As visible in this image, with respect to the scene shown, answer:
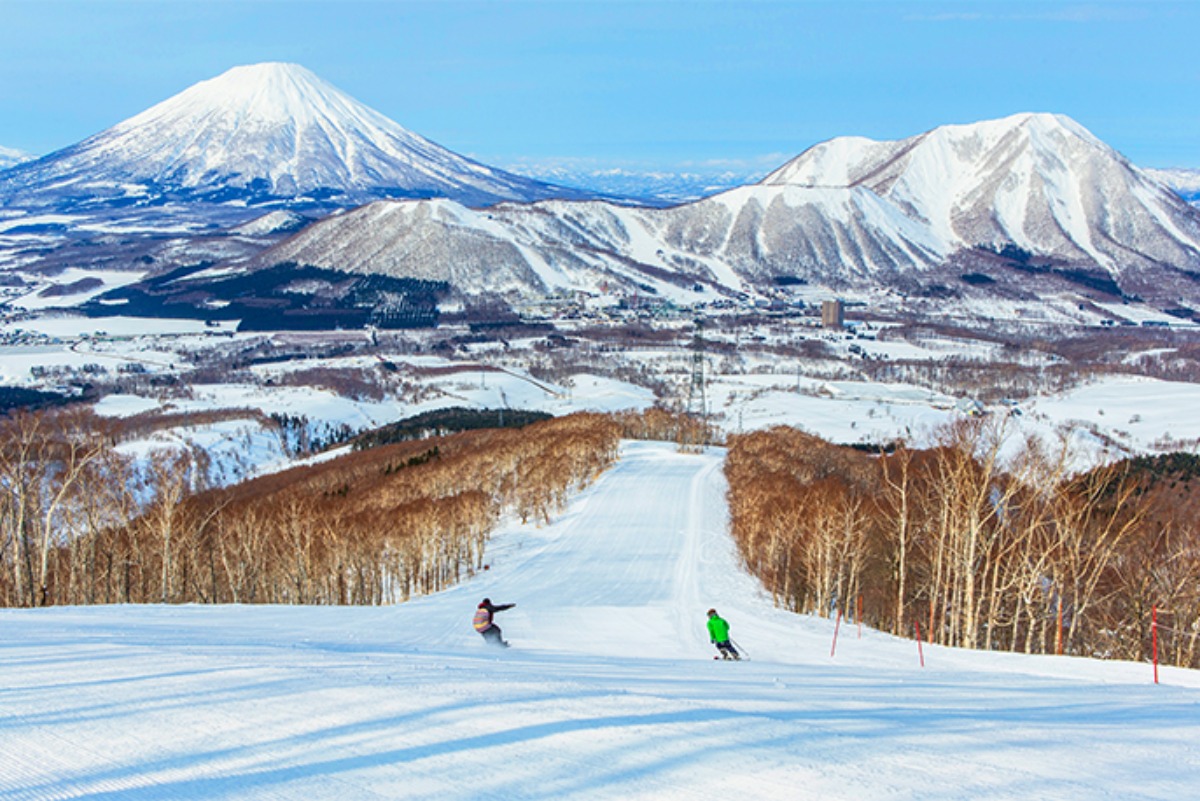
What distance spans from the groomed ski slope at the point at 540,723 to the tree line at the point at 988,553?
904 cm

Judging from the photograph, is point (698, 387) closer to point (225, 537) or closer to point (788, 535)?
point (225, 537)

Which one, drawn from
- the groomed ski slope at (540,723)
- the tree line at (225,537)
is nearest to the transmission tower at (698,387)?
the tree line at (225,537)

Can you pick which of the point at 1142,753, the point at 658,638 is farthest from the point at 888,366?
the point at 1142,753

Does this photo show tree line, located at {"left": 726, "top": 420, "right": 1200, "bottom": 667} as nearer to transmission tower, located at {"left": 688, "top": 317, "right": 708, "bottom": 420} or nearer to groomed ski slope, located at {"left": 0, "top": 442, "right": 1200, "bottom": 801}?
groomed ski slope, located at {"left": 0, "top": 442, "right": 1200, "bottom": 801}

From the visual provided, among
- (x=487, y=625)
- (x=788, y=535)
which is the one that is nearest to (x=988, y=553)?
(x=788, y=535)

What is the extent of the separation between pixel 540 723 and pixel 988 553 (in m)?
20.6

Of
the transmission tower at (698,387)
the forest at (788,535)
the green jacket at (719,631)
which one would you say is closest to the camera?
the green jacket at (719,631)

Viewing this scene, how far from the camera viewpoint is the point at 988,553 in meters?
24.8

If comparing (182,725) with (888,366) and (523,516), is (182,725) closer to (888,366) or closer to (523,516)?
(523,516)

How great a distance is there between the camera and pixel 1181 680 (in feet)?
45.2

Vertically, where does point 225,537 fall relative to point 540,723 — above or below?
below

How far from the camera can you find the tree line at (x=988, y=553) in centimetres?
2406

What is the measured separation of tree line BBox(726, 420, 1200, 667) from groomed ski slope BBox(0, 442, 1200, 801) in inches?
356

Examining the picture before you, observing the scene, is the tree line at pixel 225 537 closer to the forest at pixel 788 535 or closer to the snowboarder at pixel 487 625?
the forest at pixel 788 535
